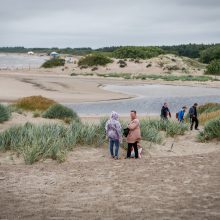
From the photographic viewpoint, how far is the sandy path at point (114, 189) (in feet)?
26.2

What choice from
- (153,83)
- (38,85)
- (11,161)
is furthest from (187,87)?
(11,161)

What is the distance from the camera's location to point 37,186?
9789 mm

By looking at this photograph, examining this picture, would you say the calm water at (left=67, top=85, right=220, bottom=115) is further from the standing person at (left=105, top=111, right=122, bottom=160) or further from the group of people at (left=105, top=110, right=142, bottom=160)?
the standing person at (left=105, top=111, right=122, bottom=160)

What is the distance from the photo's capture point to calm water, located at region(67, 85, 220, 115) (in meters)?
32.1

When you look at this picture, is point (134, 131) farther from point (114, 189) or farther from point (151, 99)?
point (151, 99)

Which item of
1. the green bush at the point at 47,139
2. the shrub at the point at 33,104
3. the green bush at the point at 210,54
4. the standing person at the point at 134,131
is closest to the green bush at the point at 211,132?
the green bush at the point at 47,139

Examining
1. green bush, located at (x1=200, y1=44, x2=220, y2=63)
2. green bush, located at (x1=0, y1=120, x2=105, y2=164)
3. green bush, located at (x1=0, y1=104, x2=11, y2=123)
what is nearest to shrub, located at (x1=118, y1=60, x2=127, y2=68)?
green bush, located at (x1=200, y1=44, x2=220, y2=63)

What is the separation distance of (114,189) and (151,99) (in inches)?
1127

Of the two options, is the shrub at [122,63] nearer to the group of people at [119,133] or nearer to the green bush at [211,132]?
the green bush at [211,132]

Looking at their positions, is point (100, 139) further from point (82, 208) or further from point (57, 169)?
point (82, 208)

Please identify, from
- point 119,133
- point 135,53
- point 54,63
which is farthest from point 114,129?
point 135,53

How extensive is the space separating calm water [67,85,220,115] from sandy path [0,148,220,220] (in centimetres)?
1794

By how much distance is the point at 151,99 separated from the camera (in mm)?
37844

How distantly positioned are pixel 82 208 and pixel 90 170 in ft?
9.75
